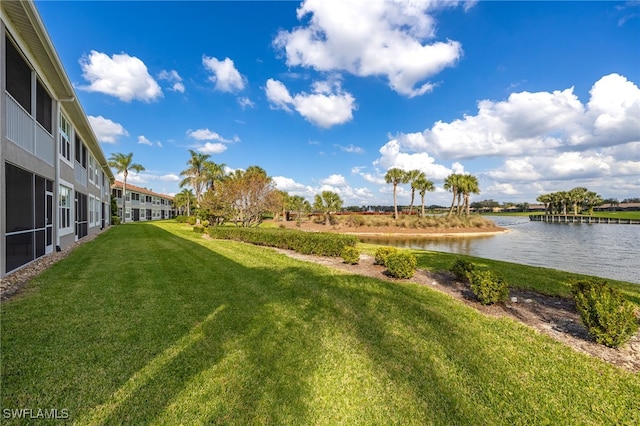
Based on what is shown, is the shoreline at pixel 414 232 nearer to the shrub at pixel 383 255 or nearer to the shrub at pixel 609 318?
the shrub at pixel 383 255

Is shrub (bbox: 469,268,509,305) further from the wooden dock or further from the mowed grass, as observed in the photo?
the wooden dock

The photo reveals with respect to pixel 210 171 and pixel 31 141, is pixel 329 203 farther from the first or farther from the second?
pixel 31 141

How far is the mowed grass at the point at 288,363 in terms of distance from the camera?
263 centimetres

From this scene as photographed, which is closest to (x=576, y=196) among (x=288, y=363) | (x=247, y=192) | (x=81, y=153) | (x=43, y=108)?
(x=247, y=192)

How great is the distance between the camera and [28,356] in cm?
327

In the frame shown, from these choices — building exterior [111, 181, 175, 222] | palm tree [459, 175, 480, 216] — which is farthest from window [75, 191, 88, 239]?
palm tree [459, 175, 480, 216]

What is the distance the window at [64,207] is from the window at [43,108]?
2521 millimetres

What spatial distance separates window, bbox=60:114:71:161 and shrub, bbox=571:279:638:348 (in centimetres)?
1622

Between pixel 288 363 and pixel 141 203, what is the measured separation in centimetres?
5282

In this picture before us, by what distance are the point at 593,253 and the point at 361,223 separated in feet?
72.3

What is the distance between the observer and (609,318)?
383 centimetres

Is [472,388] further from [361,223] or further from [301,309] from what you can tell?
[361,223]

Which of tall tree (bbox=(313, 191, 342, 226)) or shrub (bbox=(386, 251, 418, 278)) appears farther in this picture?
tall tree (bbox=(313, 191, 342, 226))

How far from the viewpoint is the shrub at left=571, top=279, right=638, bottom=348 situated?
3.79 metres
